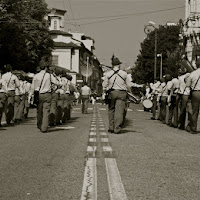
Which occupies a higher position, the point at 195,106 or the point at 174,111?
the point at 195,106

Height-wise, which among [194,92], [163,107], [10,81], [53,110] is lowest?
[53,110]

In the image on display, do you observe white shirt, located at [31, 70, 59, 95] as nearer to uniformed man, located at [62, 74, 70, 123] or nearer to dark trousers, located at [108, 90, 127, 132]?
dark trousers, located at [108, 90, 127, 132]

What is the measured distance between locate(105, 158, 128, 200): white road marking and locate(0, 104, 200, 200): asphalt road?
0.05m

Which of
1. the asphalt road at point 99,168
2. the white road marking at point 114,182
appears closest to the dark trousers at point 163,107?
the asphalt road at point 99,168

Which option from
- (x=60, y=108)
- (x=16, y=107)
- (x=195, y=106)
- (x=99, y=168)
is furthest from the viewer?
(x=16, y=107)

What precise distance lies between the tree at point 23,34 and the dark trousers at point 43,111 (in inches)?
1084

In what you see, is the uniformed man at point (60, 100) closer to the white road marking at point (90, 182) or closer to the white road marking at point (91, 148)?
the white road marking at point (91, 148)

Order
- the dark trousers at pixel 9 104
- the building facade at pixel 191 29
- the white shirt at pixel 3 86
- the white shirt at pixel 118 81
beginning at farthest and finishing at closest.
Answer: the building facade at pixel 191 29 → the dark trousers at pixel 9 104 → the white shirt at pixel 3 86 → the white shirt at pixel 118 81

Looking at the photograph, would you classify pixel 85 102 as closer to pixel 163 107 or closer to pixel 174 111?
pixel 163 107

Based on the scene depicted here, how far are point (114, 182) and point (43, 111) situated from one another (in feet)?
27.7

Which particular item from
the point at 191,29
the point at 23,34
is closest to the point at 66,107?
→ the point at 23,34

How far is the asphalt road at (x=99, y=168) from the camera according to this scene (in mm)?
6082

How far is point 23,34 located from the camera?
1892 inches

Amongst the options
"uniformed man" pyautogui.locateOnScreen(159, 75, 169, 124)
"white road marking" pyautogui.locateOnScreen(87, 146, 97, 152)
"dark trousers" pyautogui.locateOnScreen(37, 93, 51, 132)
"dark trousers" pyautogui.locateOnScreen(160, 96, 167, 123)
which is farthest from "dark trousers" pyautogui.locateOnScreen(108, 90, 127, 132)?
"dark trousers" pyautogui.locateOnScreen(160, 96, 167, 123)
